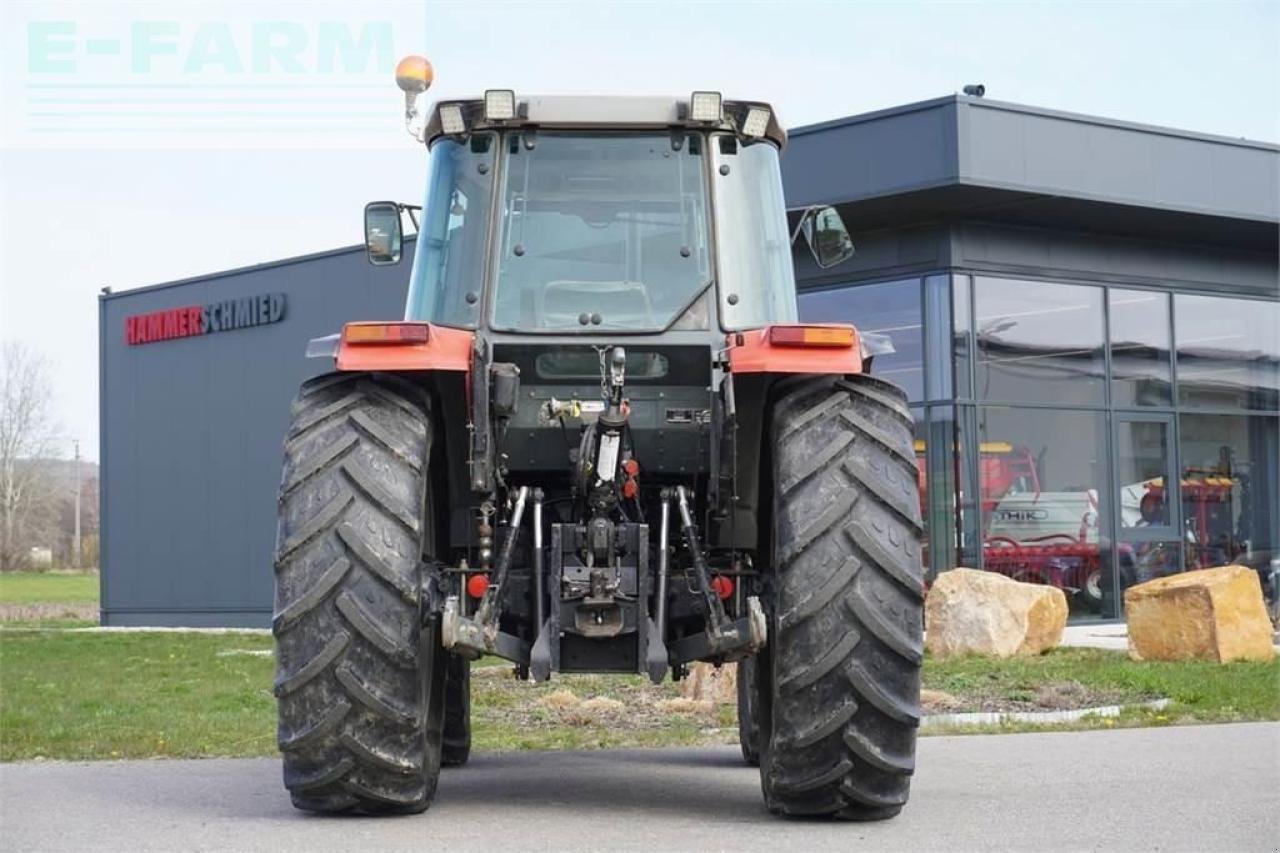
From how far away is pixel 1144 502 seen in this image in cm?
2325

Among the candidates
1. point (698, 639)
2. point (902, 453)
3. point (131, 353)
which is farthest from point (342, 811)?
point (131, 353)

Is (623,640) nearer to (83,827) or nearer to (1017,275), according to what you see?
(83,827)

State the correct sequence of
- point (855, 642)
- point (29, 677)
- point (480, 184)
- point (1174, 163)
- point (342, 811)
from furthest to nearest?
point (1174, 163), point (29, 677), point (480, 184), point (342, 811), point (855, 642)

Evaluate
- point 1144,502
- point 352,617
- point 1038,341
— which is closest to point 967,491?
point 1038,341

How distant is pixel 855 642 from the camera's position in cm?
684

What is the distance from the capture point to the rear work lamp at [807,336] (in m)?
7.02

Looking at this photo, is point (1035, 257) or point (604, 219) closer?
point (604, 219)

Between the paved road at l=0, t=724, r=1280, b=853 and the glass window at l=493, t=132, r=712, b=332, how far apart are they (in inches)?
81.1

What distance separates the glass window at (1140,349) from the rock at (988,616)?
6.39 m

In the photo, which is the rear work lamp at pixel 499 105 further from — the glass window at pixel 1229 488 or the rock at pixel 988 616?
the glass window at pixel 1229 488

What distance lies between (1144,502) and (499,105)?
1704cm

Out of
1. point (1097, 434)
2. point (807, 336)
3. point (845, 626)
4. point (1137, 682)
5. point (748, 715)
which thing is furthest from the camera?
point (1097, 434)

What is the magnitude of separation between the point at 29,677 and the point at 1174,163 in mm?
14381

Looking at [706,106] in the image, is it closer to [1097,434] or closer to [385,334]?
[385,334]
